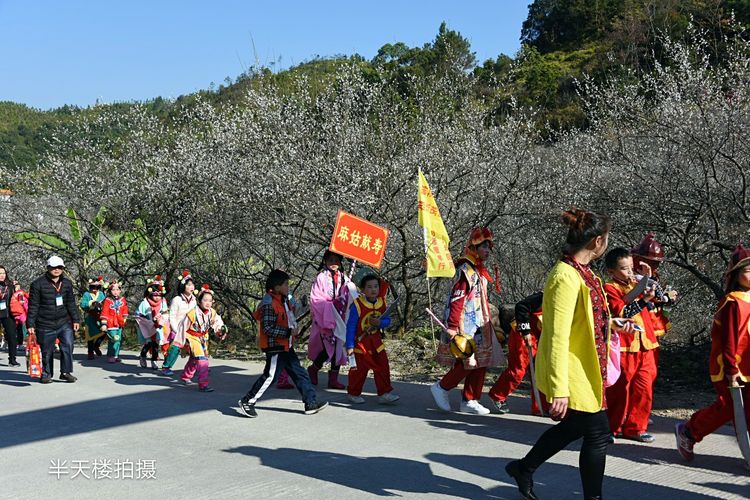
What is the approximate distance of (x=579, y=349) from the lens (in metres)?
4.53

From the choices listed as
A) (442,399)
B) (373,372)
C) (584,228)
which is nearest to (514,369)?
(442,399)

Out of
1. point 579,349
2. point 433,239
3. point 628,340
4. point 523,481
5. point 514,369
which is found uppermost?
point 433,239

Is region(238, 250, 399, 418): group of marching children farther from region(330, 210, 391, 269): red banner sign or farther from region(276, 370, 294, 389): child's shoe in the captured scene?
region(276, 370, 294, 389): child's shoe

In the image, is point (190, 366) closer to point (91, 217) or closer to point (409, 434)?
point (409, 434)

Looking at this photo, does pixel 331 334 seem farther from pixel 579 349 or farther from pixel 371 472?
pixel 579 349

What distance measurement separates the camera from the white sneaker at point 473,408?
25.0ft

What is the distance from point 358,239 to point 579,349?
5285 mm

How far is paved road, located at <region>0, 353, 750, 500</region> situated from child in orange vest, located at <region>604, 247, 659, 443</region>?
0.76ft

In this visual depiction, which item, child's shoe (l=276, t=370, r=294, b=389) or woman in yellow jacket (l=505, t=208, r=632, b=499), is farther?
child's shoe (l=276, t=370, r=294, b=389)

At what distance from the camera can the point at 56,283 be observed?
10.8m

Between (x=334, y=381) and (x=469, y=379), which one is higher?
Answer: (x=469, y=379)

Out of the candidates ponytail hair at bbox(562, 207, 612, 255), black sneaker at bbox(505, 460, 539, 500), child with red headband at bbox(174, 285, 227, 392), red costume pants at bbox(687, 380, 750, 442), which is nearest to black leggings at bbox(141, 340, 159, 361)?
child with red headband at bbox(174, 285, 227, 392)

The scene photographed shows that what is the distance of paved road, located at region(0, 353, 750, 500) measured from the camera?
5.38m

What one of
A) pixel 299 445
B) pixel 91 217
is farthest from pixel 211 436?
pixel 91 217
